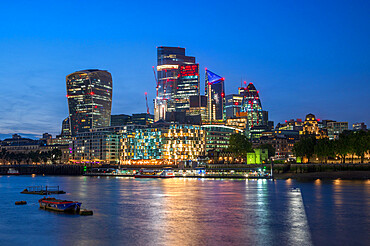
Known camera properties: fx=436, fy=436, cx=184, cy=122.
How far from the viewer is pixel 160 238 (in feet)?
167

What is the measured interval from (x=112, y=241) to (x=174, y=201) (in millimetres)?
42204

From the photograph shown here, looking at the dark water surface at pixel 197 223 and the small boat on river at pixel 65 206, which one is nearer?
the dark water surface at pixel 197 223

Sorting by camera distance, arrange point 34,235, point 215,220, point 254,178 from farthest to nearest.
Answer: point 254,178, point 215,220, point 34,235

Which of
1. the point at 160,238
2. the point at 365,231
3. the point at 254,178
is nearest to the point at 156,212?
the point at 160,238

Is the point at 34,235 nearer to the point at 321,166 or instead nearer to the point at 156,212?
the point at 156,212

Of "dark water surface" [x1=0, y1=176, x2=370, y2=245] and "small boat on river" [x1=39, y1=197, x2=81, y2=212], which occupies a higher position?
"small boat on river" [x1=39, y1=197, x2=81, y2=212]

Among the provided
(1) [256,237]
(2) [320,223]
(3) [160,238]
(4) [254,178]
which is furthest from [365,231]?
(4) [254,178]

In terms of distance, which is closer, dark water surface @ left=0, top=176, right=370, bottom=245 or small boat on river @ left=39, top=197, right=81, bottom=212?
dark water surface @ left=0, top=176, right=370, bottom=245

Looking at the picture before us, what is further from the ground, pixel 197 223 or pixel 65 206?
pixel 65 206

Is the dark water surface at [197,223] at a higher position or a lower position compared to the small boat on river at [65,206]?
lower

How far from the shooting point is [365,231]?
179 ft

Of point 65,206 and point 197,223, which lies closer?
point 197,223

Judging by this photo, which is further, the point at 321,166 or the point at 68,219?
the point at 321,166

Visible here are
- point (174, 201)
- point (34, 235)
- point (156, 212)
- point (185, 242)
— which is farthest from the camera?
point (174, 201)
